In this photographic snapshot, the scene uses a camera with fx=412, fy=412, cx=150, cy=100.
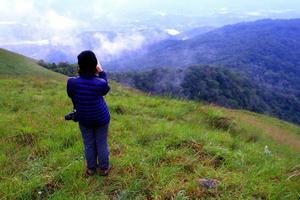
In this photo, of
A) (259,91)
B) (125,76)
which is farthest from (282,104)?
(125,76)

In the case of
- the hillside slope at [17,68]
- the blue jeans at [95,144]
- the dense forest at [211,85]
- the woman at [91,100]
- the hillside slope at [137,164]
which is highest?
the woman at [91,100]

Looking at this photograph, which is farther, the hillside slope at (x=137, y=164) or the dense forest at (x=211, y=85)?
the dense forest at (x=211, y=85)

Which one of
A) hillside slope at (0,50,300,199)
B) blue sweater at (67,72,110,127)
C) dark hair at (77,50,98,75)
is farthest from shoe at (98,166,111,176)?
dark hair at (77,50,98,75)

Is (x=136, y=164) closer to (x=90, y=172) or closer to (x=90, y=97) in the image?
(x=90, y=172)

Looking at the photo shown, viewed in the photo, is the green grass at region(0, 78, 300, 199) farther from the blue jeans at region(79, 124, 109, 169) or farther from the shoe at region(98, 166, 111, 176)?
the blue jeans at region(79, 124, 109, 169)

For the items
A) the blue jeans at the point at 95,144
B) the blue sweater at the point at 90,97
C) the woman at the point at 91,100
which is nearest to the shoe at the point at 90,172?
the blue jeans at the point at 95,144

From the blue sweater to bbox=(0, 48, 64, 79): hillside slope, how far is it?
25.8 m

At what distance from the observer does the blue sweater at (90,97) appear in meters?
5.85

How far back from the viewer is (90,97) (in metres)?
5.85

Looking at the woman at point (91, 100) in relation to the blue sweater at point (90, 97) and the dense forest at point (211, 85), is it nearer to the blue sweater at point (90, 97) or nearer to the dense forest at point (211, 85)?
the blue sweater at point (90, 97)

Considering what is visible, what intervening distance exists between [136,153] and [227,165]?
5.14 feet

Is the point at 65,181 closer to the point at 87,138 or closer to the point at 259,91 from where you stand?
the point at 87,138

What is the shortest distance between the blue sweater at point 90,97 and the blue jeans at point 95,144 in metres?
0.16

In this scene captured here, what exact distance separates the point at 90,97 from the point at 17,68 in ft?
95.6
